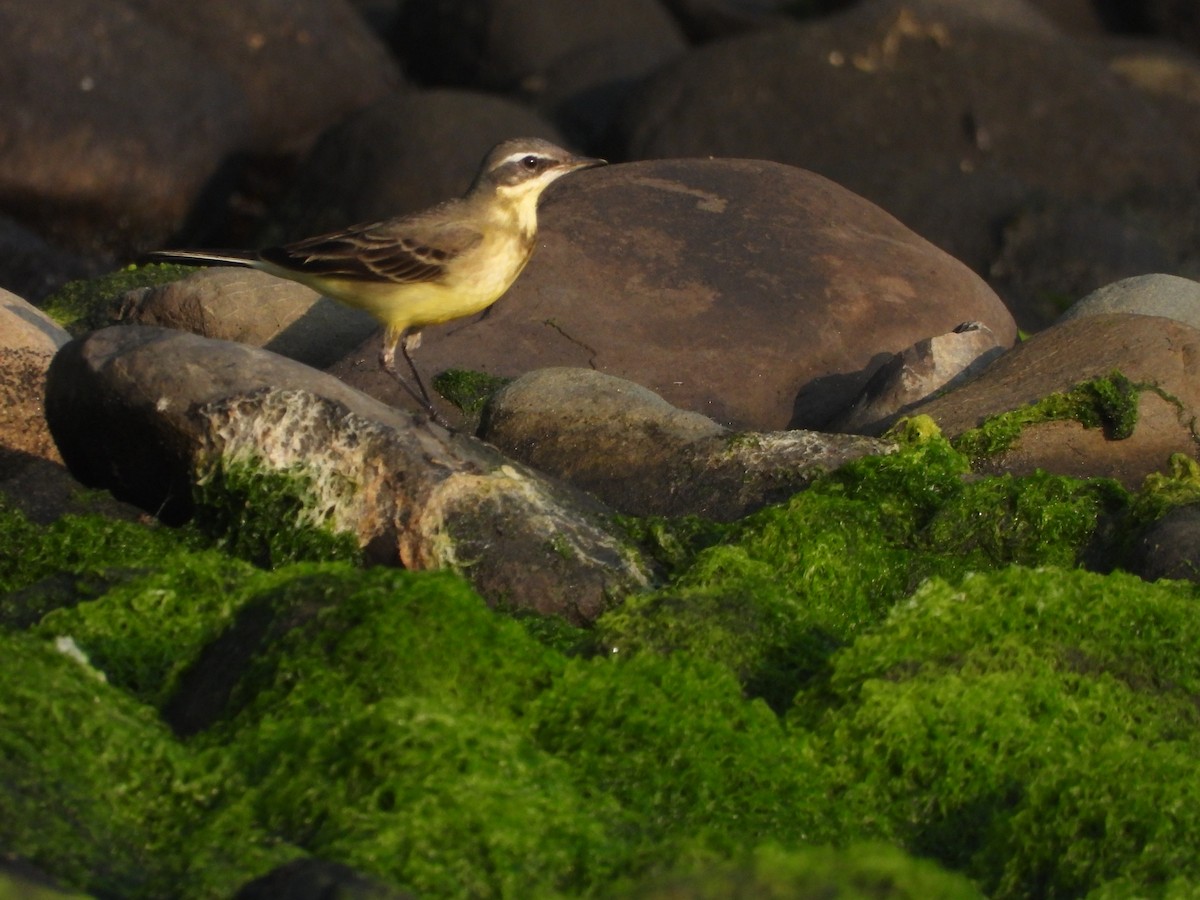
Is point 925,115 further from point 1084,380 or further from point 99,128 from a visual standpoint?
point 1084,380

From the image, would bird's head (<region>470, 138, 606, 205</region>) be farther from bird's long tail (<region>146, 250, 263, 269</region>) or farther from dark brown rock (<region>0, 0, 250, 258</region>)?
dark brown rock (<region>0, 0, 250, 258</region>)

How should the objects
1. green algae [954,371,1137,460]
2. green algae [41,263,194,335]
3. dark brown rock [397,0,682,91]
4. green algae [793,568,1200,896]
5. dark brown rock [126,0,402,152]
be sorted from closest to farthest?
green algae [793,568,1200,896]
green algae [954,371,1137,460]
green algae [41,263,194,335]
dark brown rock [126,0,402,152]
dark brown rock [397,0,682,91]

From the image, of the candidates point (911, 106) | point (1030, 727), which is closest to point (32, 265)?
point (911, 106)

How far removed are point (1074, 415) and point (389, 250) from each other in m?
3.55

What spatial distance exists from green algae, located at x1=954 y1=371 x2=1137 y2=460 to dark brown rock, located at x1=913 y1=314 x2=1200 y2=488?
41 mm

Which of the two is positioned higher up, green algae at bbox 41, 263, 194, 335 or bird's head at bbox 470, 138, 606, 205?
bird's head at bbox 470, 138, 606, 205

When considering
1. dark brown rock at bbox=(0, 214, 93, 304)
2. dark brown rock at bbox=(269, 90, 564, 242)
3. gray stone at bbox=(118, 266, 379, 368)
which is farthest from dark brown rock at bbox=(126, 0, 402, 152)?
gray stone at bbox=(118, 266, 379, 368)

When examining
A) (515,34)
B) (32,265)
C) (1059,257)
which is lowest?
(1059,257)

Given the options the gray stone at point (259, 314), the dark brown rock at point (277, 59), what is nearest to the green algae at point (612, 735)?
the gray stone at point (259, 314)

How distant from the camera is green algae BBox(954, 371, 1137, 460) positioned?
898 cm

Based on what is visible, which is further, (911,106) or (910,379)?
(911,106)

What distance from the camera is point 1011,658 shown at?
5.95 metres

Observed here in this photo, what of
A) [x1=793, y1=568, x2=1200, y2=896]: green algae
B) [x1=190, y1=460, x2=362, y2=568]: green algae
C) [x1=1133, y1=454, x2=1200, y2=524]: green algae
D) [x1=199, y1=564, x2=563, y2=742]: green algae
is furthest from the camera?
[x1=1133, y1=454, x2=1200, y2=524]: green algae

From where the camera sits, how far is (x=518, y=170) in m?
9.13
